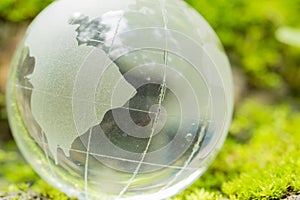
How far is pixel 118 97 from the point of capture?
70.1 inches

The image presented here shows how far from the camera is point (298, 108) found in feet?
14.4

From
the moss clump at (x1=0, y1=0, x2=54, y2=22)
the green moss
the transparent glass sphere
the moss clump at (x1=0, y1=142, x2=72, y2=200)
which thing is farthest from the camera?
the green moss

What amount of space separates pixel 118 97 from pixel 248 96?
271 centimetres

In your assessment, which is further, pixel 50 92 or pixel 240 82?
pixel 240 82

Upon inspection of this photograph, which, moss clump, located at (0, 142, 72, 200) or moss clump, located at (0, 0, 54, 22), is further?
moss clump, located at (0, 0, 54, 22)

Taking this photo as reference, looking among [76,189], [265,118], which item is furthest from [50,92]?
[265,118]

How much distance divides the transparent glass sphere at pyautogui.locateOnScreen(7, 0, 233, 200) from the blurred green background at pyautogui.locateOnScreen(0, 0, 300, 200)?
39 cm

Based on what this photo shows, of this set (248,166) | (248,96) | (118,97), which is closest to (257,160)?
(248,166)

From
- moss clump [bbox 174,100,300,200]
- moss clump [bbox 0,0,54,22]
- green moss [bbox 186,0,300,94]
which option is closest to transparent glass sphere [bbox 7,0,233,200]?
moss clump [bbox 174,100,300,200]

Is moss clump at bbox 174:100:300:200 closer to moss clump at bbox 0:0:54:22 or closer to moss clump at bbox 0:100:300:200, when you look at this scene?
moss clump at bbox 0:100:300:200

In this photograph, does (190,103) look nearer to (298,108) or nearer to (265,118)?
(265,118)

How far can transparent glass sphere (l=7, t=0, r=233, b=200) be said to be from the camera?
70.9 inches

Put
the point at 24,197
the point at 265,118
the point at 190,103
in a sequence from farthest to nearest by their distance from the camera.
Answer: the point at 265,118 < the point at 24,197 < the point at 190,103

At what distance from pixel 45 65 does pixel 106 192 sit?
1.82 feet
